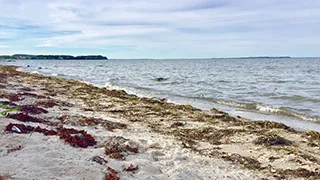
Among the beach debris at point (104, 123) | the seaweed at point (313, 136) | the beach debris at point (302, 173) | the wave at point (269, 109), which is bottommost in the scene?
the wave at point (269, 109)

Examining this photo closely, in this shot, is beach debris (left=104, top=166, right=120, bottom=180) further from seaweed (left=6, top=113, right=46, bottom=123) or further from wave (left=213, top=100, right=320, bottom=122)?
wave (left=213, top=100, right=320, bottom=122)

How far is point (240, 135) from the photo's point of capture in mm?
8602

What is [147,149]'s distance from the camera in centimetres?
674

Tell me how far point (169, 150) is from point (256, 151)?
2.23m

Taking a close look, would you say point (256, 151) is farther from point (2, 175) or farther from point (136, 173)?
point (2, 175)

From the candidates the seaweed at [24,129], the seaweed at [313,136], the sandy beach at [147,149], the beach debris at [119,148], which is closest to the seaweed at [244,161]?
the sandy beach at [147,149]

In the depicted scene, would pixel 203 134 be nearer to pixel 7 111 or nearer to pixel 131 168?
pixel 131 168

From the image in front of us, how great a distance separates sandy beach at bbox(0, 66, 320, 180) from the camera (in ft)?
16.2

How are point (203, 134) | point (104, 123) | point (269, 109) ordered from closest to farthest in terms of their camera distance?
point (203, 134), point (104, 123), point (269, 109)

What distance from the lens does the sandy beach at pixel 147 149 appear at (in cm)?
494

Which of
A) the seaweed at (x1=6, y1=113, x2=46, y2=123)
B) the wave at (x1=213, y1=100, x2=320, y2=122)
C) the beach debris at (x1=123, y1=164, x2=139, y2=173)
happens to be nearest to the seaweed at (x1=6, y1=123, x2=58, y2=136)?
the seaweed at (x1=6, y1=113, x2=46, y2=123)

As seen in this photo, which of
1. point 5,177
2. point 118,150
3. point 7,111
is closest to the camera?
point 5,177

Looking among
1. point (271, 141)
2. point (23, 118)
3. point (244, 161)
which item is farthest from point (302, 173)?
point (23, 118)

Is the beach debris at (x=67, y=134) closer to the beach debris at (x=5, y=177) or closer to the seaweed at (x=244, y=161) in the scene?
the beach debris at (x=5, y=177)
